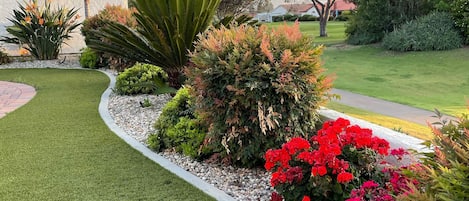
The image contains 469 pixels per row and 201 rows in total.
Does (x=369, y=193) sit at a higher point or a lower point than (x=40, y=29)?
lower

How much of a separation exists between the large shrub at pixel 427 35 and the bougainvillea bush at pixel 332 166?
13.9m

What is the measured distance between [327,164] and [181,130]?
7.25 ft

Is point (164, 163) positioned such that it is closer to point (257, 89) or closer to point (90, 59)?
point (257, 89)

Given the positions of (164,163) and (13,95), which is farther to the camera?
(13,95)

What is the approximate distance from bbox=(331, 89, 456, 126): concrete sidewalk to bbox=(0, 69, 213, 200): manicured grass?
13.5 ft

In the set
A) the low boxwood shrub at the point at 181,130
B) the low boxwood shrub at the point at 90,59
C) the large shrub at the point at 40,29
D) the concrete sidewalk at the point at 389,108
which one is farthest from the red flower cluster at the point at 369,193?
the large shrub at the point at 40,29

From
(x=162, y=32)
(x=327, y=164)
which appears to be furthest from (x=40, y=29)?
(x=327, y=164)

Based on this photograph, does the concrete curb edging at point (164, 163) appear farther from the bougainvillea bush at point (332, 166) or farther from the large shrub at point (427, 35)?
the large shrub at point (427, 35)

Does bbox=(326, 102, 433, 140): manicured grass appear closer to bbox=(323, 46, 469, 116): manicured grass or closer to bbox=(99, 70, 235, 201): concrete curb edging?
bbox=(323, 46, 469, 116): manicured grass

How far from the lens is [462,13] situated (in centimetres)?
1616

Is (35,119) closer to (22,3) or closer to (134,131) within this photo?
(134,131)

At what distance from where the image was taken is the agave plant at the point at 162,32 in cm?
667

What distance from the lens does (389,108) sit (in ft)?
25.3

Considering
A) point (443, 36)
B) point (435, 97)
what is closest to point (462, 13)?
point (443, 36)
